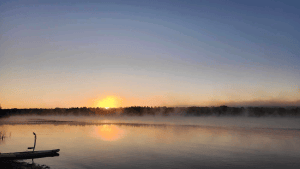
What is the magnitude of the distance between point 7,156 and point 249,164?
87.6 feet

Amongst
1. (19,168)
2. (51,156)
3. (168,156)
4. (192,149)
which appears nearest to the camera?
(19,168)

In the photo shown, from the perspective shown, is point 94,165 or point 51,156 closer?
point 94,165

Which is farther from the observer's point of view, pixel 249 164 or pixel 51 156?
pixel 51 156

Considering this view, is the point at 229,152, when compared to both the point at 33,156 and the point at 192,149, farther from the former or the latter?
the point at 33,156

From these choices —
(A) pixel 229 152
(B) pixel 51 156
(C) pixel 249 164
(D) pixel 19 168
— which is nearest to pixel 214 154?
(A) pixel 229 152

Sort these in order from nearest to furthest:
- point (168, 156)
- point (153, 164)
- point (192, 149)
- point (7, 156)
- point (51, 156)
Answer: point (7, 156), point (153, 164), point (51, 156), point (168, 156), point (192, 149)

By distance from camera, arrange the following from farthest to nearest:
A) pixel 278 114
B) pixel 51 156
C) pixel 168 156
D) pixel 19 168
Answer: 1. pixel 278 114
2. pixel 168 156
3. pixel 51 156
4. pixel 19 168

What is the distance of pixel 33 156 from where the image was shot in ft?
100

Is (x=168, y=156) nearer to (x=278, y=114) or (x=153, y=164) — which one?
(x=153, y=164)

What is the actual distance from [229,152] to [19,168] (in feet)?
89.9

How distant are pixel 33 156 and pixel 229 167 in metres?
22.3

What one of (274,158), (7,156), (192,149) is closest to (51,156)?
(7,156)

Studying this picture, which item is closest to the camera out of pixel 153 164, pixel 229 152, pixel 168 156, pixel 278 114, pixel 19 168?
pixel 19 168

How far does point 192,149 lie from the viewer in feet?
134
